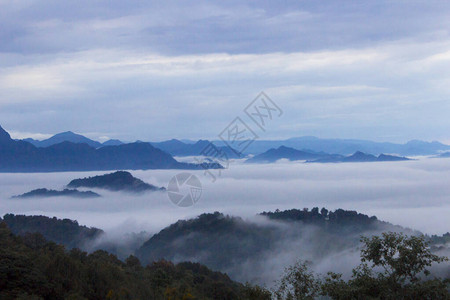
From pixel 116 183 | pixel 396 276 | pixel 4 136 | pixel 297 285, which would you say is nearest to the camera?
pixel 396 276

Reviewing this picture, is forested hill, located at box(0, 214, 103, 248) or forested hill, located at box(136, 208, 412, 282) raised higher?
forested hill, located at box(0, 214, 103, 248)

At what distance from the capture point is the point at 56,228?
6950cm

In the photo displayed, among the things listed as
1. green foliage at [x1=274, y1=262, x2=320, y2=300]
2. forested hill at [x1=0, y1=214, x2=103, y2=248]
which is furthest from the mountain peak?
green foliage at [x1=274, y1=262, x2=320, y2=300]

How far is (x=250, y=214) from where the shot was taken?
283 feet

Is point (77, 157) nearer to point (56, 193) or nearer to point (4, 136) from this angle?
point (4, 136)

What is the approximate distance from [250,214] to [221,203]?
37.6 meters

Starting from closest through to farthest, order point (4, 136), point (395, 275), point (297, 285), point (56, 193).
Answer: point (395, 275)
point (297, 285)
point (56, 193)
point (4, 136)

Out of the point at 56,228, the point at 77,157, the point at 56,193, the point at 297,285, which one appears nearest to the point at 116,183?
the point at 56,193

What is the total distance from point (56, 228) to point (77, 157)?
112 m

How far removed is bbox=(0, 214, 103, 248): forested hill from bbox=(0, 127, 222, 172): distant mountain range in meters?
81.6

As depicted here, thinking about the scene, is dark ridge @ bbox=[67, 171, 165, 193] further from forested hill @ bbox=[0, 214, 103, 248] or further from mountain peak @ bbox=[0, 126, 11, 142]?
forested hill @ bbox=[0, 214, 103, 248]

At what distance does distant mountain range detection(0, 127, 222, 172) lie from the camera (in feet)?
541

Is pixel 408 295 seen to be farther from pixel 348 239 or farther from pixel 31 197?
pixel 31 197

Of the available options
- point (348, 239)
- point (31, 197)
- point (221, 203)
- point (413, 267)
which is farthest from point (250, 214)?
point (413, 267)
